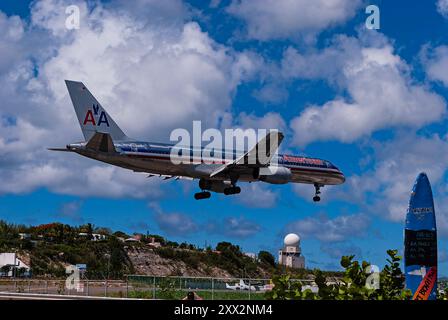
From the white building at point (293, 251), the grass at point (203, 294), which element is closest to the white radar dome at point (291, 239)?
the white building at point (293, 251)

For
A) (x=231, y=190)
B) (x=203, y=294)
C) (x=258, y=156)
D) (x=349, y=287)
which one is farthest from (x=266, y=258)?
(x=349, y=287)

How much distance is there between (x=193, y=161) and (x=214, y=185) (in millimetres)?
5341

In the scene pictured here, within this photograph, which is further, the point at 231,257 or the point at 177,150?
the point at 231,257

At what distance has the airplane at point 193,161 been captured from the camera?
154ft

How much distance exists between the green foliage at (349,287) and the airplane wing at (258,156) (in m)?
39.8

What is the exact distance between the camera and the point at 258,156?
51.9 metres

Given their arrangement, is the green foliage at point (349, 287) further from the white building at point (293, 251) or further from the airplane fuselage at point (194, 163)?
the white building at point (293, 251)

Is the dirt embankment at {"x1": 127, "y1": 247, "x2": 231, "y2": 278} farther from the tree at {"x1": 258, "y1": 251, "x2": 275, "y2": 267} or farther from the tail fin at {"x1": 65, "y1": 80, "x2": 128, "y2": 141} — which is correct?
the tail fin at {"x1": 65, "y1": 80, "x2": 128, "y2": 141}

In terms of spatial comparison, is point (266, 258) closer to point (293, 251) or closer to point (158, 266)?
point (293, 251)

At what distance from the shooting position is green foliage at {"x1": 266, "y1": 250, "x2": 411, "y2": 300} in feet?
29.6
